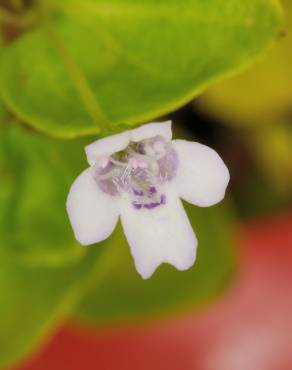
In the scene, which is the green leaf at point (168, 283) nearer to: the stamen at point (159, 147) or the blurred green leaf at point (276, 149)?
the blurred green leaf at point (276, 149)

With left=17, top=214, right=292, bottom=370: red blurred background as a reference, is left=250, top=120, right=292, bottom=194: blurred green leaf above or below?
above

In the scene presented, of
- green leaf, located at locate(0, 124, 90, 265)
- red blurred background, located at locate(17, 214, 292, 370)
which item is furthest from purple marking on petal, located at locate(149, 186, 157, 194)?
red blurred background, located at locate(17, 214, 292, 370)

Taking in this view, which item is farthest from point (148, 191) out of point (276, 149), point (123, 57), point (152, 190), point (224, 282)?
point (276, 149)

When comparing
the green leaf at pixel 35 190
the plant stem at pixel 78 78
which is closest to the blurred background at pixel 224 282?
the green leaf at pixel 35 190

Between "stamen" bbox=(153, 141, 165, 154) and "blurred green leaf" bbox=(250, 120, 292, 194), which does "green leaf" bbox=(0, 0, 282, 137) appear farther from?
"blurred green leaf" bbox=(250, 120, 292, 194)

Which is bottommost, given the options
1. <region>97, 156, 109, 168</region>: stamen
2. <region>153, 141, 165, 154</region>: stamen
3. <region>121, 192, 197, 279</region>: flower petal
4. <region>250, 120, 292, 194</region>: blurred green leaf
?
<region>121, 192, 197, 279</region>: flower petal

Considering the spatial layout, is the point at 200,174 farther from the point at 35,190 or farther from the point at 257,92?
the point at 257,92
